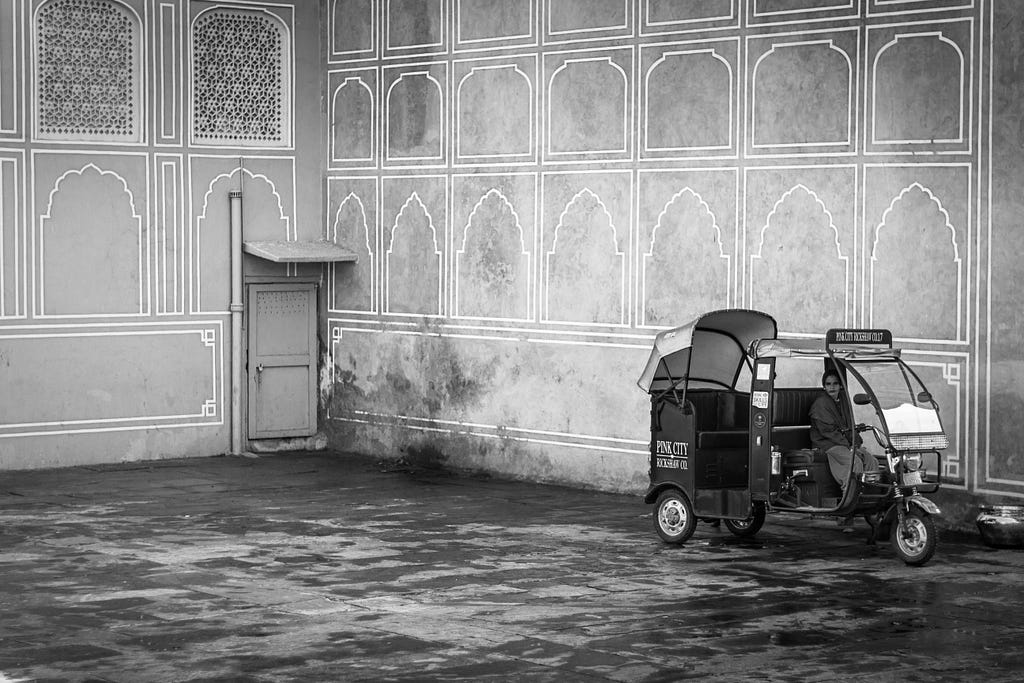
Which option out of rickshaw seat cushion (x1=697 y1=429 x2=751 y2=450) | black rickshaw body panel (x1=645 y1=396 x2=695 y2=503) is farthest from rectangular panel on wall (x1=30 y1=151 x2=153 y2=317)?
rickshaw seat cushion (x1=697 y1=429 x2=751 y2=450)

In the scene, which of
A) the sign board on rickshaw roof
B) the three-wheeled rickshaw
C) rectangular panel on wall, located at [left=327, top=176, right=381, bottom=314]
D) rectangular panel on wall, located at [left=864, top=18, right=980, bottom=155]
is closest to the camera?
the three-wheeled rickshaw

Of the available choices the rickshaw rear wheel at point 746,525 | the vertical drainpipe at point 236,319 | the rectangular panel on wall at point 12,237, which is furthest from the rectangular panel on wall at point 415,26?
the rickshaw rear wheel at point 746,525

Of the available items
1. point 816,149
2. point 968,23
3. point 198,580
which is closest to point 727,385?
point 816,149

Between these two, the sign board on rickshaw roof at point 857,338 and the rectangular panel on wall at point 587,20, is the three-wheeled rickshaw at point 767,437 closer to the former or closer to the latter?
the sign board on rickshaw roof at point 857,338

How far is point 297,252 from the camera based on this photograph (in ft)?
55.8

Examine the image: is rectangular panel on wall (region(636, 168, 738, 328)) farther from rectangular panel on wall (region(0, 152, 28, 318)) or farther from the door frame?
rectangular panel on wall (region(0, 152, 28, 318))

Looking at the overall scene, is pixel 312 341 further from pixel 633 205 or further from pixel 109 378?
pixel 633 205

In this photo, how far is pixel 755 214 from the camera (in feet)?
44.0

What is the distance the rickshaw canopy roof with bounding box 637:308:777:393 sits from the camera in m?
11.9

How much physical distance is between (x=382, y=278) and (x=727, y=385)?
5.95 m

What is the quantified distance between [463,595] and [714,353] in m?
3.39

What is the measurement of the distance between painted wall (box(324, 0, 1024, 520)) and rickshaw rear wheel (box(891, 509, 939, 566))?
5.00 ft

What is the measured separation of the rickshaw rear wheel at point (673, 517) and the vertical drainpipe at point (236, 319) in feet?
22.1

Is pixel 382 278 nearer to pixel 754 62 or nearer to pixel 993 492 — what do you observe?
pixel 754 62
